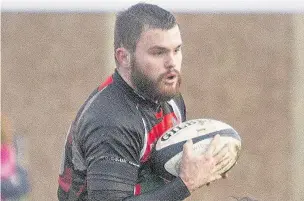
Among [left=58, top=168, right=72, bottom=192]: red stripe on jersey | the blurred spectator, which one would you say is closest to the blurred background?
the blurred spectator

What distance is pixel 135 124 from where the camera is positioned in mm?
3438

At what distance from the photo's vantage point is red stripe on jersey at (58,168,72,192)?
12.2 ft

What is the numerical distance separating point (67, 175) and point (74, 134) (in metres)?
A: 0.19

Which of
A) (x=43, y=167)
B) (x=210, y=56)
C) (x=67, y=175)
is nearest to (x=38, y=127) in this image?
(x=43, y=167)

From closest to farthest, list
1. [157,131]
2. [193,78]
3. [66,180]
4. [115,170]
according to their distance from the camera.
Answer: [115,170] → [157,131] → [66,180] → [193,78]

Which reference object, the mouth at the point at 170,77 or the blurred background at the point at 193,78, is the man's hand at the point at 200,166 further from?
the blurred background at the point at 193,78

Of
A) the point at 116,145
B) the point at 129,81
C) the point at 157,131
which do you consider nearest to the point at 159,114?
the point at 157,131

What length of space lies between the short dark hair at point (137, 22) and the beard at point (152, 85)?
0.25 ft

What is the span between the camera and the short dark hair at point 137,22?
347cm

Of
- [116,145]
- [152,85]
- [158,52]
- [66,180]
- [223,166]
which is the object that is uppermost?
[158,52]

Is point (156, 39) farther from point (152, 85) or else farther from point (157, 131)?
point (157, 131)

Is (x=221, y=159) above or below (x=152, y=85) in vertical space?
below

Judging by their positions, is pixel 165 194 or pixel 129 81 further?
pixel 129 81

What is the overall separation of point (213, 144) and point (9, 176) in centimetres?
343
